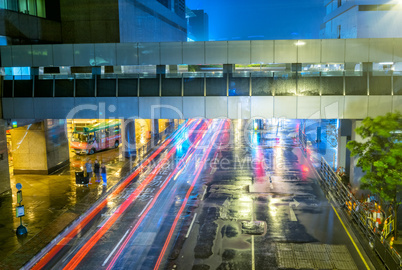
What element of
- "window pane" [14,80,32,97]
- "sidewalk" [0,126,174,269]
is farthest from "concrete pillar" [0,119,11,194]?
"window pane" [14,80,32,97]

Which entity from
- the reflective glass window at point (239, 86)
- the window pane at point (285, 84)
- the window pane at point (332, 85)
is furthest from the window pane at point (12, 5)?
the window pane at point (332, 85)

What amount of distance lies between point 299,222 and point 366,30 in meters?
50.9

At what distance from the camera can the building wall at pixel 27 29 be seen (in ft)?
77.9

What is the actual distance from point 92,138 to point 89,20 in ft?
33.8

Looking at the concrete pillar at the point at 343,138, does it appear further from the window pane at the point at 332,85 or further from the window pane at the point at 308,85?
the window pane at the point at 308,85

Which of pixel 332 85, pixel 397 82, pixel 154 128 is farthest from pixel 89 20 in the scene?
pixel 397 82

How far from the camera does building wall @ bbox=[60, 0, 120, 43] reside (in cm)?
2955

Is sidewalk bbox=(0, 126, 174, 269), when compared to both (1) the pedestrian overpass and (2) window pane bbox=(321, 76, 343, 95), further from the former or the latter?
(2) window pane bbox=(321, 76, 343, 95)

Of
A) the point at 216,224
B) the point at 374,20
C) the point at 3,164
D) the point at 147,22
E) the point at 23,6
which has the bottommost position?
the point at 216,224

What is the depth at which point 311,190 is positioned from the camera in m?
23.5

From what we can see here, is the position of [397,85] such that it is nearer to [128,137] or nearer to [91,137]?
[128,137]

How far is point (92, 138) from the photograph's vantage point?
33.9m

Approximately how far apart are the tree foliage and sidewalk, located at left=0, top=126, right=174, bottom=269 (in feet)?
45.5

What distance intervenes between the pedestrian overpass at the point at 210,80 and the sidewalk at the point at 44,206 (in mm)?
4690
